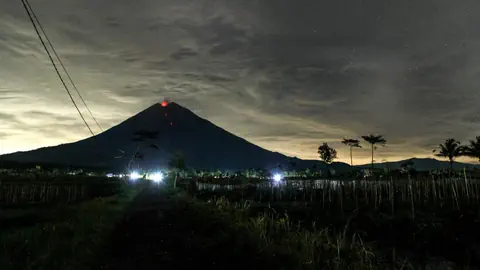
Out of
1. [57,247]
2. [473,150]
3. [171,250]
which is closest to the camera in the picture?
[57,247]

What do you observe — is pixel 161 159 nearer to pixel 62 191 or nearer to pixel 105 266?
pixel 62 191

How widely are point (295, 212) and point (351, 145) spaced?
78.1 m

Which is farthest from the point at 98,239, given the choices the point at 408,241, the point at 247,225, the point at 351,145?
the point at 351,145

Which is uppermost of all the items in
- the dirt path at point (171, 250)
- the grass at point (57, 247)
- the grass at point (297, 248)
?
the grass at point (297, 248)

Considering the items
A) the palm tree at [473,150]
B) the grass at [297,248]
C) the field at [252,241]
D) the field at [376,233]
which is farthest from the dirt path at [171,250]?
the palm tree at [473,150]

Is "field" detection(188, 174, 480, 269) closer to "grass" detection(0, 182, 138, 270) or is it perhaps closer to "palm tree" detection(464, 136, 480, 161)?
"grass" detection(0, 182, 138, 270)

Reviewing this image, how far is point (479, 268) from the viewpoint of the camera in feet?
32.1

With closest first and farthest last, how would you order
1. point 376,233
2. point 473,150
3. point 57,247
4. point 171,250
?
1. point 57,247
2. point 171,250
3. point 376,233
4. point 473,150

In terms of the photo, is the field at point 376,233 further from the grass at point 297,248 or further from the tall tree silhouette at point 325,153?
the tall tree silhouette at point 325,153

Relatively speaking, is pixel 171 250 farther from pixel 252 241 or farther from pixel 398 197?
pixel 398 197

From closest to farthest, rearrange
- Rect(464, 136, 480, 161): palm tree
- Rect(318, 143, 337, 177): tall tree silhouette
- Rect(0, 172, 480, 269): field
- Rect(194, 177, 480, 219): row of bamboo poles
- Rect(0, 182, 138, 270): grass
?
Rect(0, 182, 138, 270): grass, Rect(0, 172, 480, 269): field, Rect(194, 177, 480, 219): row of bamboo poles, Rect(464, 136, 480, 161): palm tree, Rect(318, 143, 337, 177): tall tree silhouette

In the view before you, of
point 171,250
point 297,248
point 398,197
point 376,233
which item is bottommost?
point 376,233

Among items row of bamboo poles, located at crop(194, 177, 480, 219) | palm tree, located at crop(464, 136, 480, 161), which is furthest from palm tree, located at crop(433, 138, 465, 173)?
row of bamboo poles, located at crop(194, 177, 480, 219)

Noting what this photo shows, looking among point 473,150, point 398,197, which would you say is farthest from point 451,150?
point 398,197
